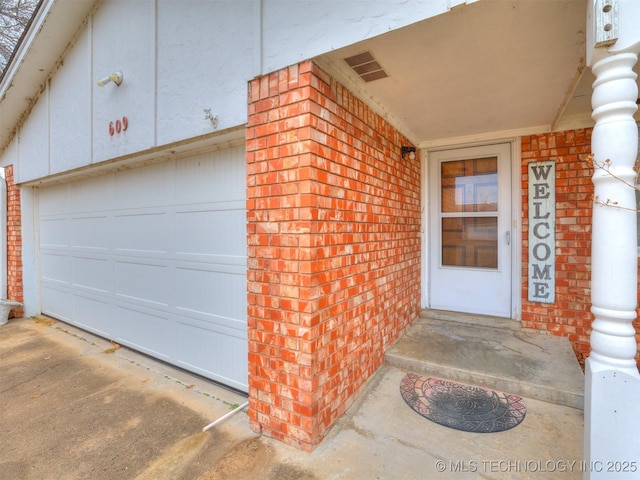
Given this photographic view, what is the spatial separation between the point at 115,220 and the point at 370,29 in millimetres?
3658

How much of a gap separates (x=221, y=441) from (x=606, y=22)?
3019 mm

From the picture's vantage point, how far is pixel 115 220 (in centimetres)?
377

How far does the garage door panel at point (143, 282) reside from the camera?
3232 millimetres

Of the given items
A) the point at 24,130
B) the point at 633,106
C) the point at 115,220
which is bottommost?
the point at 115,220

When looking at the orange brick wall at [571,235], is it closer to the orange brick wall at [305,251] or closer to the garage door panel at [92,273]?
the orange brick wall at [305,251]

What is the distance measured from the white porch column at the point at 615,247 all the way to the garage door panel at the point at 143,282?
3.36m

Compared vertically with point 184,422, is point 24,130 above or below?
above

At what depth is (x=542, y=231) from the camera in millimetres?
3127

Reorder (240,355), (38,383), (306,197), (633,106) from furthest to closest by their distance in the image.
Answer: (38,383) < (240,355) < (306,197) < (633,106)

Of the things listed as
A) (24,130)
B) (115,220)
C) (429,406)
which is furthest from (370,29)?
(24,130)

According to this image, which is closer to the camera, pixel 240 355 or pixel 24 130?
pixel 240 355

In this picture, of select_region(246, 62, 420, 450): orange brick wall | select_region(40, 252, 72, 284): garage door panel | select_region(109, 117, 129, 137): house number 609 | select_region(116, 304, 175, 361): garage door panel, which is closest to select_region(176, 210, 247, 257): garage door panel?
select_region(246, 62, 420, 450): orange brick wall

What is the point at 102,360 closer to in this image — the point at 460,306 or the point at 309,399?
the point at 309,399

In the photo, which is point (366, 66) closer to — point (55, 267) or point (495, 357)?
point (495, 357)
